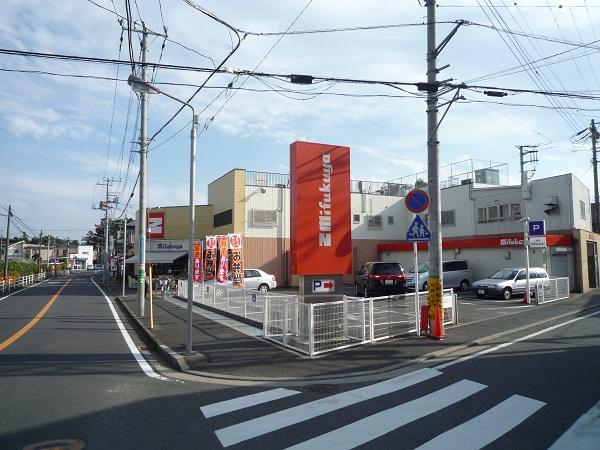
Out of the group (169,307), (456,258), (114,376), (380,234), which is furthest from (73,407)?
(380,234)

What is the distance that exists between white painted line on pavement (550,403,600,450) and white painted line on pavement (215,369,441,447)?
96.7 inches

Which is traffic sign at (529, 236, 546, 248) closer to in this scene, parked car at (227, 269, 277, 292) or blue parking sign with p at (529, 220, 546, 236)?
blue parking sign with p at (529, 220, 546, 236)

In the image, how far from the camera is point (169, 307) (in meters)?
20.7

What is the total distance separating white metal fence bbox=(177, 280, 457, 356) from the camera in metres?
10.0

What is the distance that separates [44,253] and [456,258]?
138m

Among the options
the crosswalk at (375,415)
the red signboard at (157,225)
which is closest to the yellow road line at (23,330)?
the crosswalk at (375,415)

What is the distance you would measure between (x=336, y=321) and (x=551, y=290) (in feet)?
49.5

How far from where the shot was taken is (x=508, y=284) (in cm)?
2258

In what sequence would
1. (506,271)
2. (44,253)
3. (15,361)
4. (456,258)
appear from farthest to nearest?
(44,253) < (456,258) < (506,271) < (15,361)

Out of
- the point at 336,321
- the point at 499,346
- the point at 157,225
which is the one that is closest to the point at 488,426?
the point at 336,321

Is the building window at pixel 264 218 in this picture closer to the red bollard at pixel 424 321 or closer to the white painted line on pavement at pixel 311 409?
the red bollard at pixel 424 321

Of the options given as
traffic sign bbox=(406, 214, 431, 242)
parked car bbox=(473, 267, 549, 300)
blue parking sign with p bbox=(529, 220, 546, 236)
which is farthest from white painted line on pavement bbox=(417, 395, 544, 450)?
parked car bbox=(473, 267, 549, 300)

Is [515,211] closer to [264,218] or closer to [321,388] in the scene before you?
[264,218]

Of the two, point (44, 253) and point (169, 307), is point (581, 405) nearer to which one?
point (169, 307)
